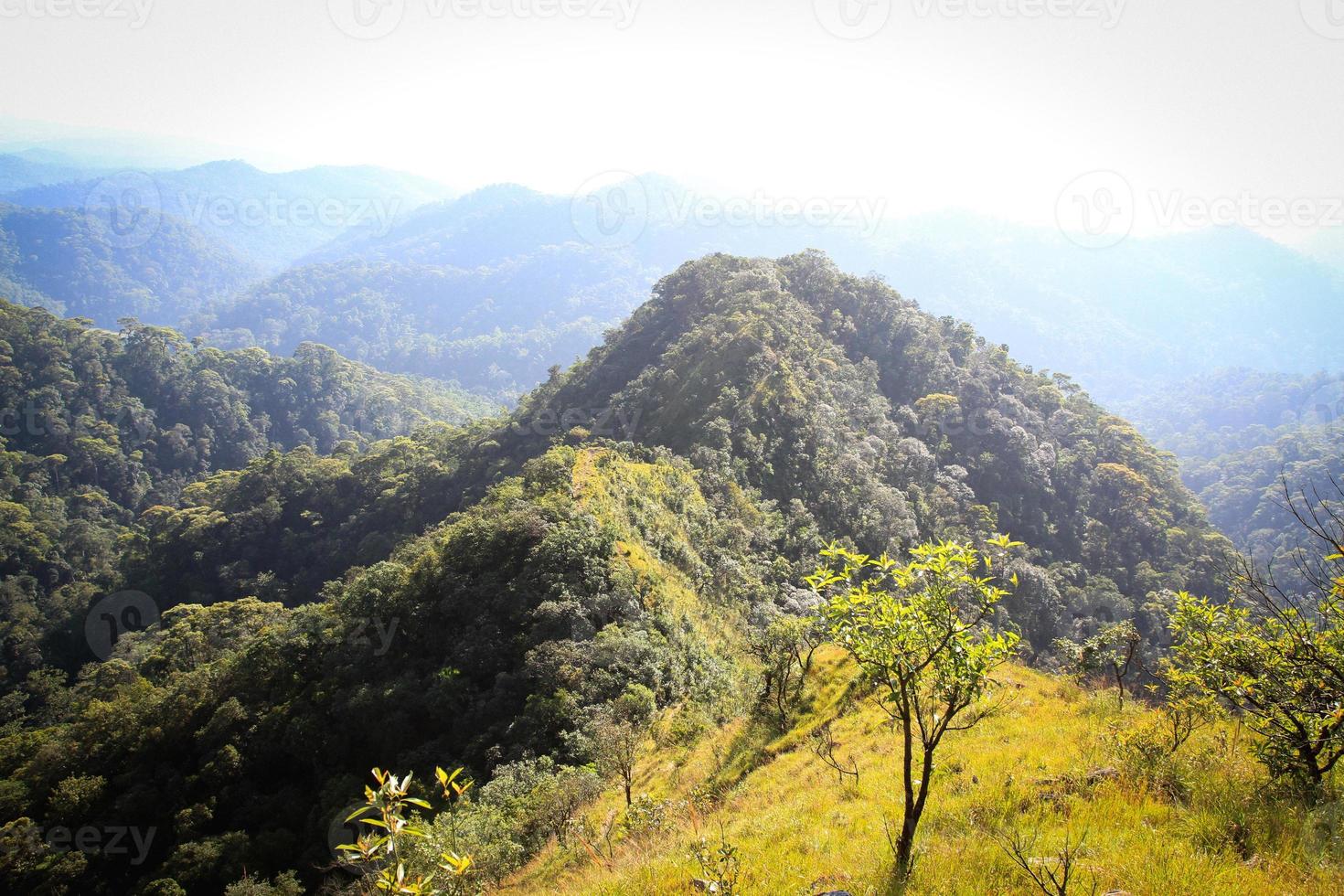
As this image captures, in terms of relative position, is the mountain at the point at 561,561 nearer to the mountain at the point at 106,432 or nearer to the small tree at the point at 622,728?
the small tree at the point at 622,728

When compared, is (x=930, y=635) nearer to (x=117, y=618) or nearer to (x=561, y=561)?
(x=561, y=561)

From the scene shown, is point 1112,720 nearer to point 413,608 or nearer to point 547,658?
point 547,658

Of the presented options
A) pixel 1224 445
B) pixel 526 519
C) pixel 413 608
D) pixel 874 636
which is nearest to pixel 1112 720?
pixel 874 636

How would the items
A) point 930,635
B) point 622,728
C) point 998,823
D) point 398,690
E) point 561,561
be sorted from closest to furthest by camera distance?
point 930,635 < point 998,823 < point 622,728 < point 398,690 < point 561,561

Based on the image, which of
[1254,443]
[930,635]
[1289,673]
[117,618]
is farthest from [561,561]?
[1254,443]

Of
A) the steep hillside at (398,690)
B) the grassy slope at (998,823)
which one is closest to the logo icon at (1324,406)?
the steep hillside at (398,690)
